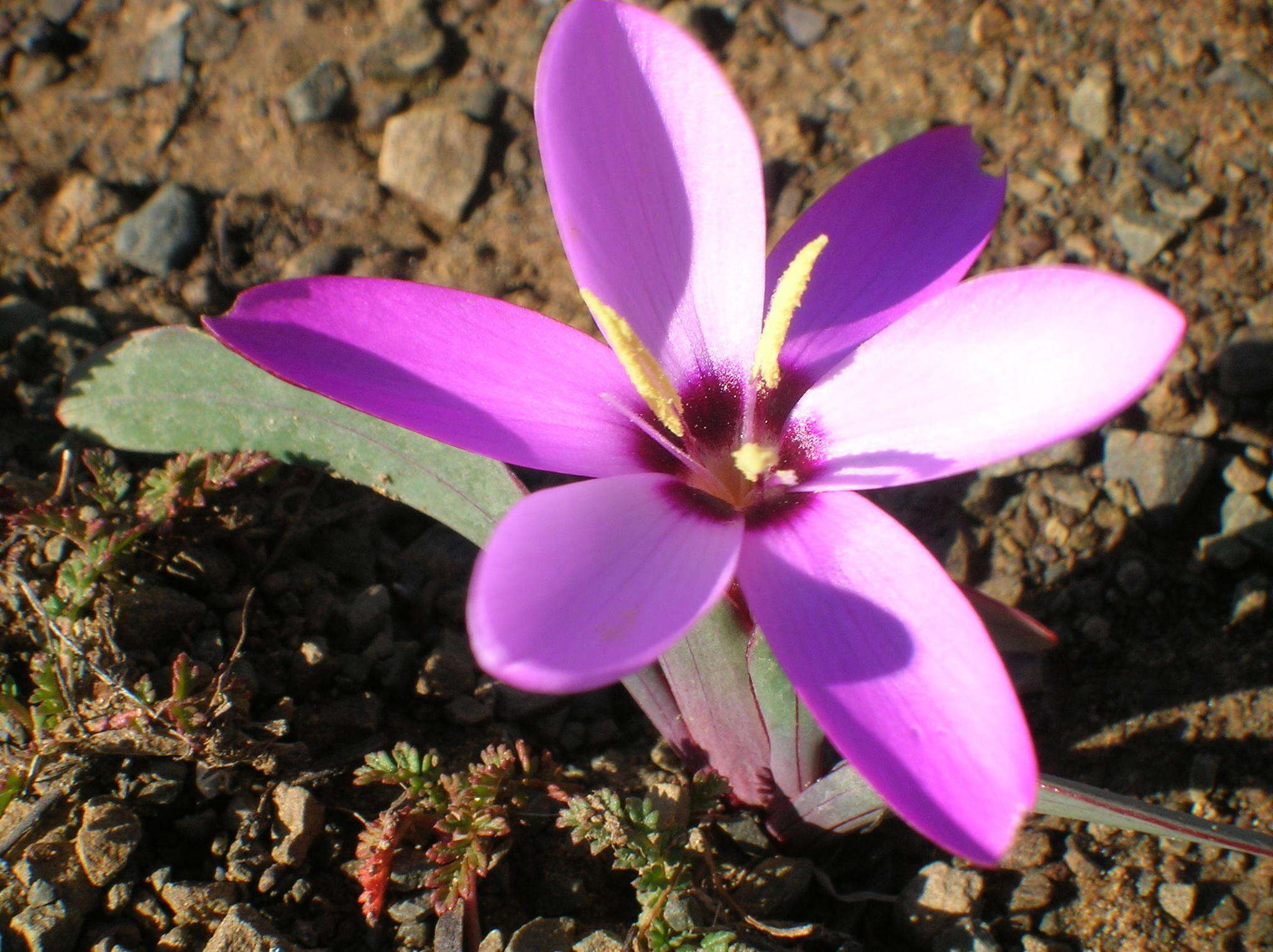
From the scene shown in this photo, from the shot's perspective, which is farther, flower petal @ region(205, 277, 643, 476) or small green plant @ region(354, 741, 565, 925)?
small green plant @ region(354, 741, 565, 925)

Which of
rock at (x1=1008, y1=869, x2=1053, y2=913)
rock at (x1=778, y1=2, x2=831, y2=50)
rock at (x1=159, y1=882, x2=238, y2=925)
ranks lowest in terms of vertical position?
rock at (x1=1008, y1=869, x2=1053, y2=913)

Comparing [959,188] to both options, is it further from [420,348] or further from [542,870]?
[542,870]

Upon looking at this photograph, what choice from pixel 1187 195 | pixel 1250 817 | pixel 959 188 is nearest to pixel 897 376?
pixel 959 188

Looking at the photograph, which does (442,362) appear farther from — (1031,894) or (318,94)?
(318,94)

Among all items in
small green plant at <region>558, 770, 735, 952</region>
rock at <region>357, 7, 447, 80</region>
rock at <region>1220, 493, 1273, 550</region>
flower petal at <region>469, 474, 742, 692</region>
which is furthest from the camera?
rock at <region>357, 7, 447, 80</region>

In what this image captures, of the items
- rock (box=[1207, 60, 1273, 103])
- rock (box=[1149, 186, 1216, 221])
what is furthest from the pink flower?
rock (box=[1207, 60, 1273, 103])

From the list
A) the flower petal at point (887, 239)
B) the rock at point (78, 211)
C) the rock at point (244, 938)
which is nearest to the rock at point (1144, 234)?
the flower petal at point (887, 239)

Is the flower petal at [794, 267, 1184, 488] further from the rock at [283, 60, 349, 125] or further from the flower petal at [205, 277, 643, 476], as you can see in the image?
the rock at [283, 60, 349, 125]
